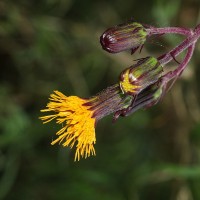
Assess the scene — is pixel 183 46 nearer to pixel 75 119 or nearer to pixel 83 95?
pixel 75 119

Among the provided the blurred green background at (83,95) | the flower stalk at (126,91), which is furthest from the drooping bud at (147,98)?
the blurred green background at (83,95)

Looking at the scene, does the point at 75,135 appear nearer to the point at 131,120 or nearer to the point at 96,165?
the point at 96,165

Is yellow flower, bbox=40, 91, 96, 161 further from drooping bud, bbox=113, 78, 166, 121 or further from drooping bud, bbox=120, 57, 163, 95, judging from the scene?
drooping bud, bbox=120, 57, 163, 95

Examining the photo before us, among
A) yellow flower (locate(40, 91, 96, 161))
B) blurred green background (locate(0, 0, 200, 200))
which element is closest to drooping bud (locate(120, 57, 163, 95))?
yellow flower (locate(40, 91, 96, 161))

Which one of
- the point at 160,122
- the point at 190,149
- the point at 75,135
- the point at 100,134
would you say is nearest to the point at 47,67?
the point at 100,134

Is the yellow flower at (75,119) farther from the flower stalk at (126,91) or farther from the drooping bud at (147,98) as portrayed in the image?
the drooping bud at (147,98)

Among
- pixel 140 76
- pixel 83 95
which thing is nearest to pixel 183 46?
pixel 140 76
